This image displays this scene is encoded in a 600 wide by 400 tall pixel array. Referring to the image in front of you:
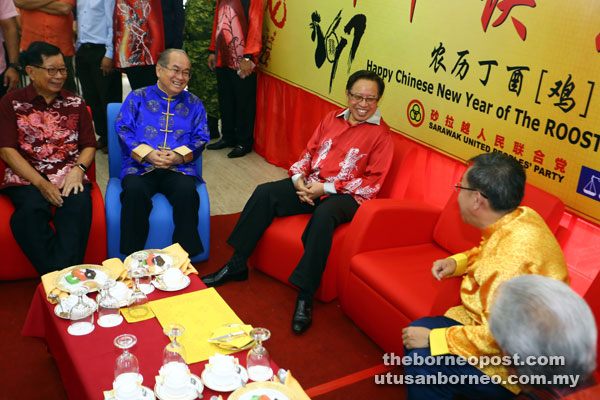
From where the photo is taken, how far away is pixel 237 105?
15.3ft

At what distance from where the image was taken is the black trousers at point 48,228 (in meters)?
2.51

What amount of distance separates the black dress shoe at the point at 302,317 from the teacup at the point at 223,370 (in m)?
0.93

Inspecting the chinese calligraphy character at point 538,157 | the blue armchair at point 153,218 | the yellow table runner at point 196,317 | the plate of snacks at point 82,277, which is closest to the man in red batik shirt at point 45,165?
the blue armchair at point 153,218

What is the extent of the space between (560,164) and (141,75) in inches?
125

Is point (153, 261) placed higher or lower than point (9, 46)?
lower

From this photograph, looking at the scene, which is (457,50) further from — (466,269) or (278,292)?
(278,292)

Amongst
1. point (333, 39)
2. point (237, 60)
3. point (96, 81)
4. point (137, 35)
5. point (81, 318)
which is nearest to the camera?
point (81, 318)

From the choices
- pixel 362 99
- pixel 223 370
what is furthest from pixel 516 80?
pixel 223 370

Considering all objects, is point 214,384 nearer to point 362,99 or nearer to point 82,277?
point 82,277

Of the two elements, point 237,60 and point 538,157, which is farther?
point 237,60

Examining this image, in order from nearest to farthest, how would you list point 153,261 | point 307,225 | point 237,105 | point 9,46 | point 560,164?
point 153,261
point 560,164
point 307,225
point 9,46
point 237,105

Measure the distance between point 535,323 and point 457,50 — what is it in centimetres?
195

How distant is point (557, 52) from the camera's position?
224 centimetres

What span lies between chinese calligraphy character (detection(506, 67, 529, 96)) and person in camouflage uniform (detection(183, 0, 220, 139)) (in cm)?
306
